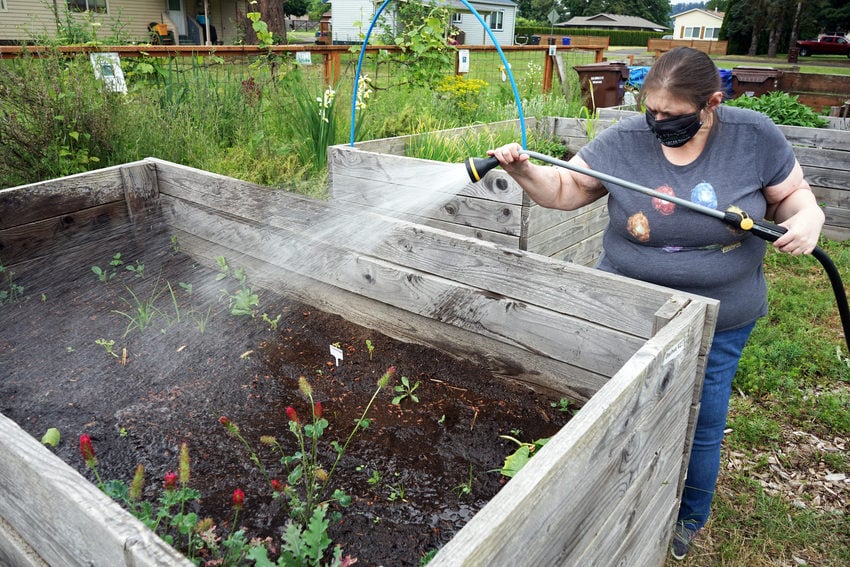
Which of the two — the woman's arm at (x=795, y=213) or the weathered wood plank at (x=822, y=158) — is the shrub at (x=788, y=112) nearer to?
the weathered wood plank at (x=822, y=158)

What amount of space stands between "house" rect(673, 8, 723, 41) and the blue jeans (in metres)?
91.2

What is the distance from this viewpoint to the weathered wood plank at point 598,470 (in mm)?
1045

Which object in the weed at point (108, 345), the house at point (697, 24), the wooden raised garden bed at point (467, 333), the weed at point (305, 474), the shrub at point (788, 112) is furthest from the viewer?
the house at point (697, 24)

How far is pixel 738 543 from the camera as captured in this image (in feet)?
7.64

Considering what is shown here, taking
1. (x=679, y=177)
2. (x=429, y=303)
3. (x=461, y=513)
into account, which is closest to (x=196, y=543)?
(x=461, y=513)

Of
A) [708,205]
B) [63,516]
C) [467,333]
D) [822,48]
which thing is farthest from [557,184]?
[822,48]

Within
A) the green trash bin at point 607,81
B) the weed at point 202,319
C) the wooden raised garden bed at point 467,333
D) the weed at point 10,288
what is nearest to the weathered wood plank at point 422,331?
the wooden raised garden bed at point 467,333

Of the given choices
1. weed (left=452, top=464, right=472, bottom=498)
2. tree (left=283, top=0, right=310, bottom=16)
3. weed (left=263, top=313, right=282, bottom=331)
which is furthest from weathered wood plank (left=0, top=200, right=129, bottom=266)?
tree (left=283, top=0, right=310, bottom=16)

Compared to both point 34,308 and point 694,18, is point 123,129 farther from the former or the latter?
point 694,18

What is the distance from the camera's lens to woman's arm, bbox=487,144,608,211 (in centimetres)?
227

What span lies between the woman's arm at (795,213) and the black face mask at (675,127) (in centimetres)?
33

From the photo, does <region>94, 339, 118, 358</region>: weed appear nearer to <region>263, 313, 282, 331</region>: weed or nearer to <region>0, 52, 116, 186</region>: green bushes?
<region>263, 313, 282, 331</region>: weed

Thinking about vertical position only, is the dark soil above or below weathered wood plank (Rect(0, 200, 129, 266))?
below

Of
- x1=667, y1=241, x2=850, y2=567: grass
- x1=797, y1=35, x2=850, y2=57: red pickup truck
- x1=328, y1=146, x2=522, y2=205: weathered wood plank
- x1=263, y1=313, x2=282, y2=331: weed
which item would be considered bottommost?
x1=667, y1=241, x2=850, y2=567: grass
